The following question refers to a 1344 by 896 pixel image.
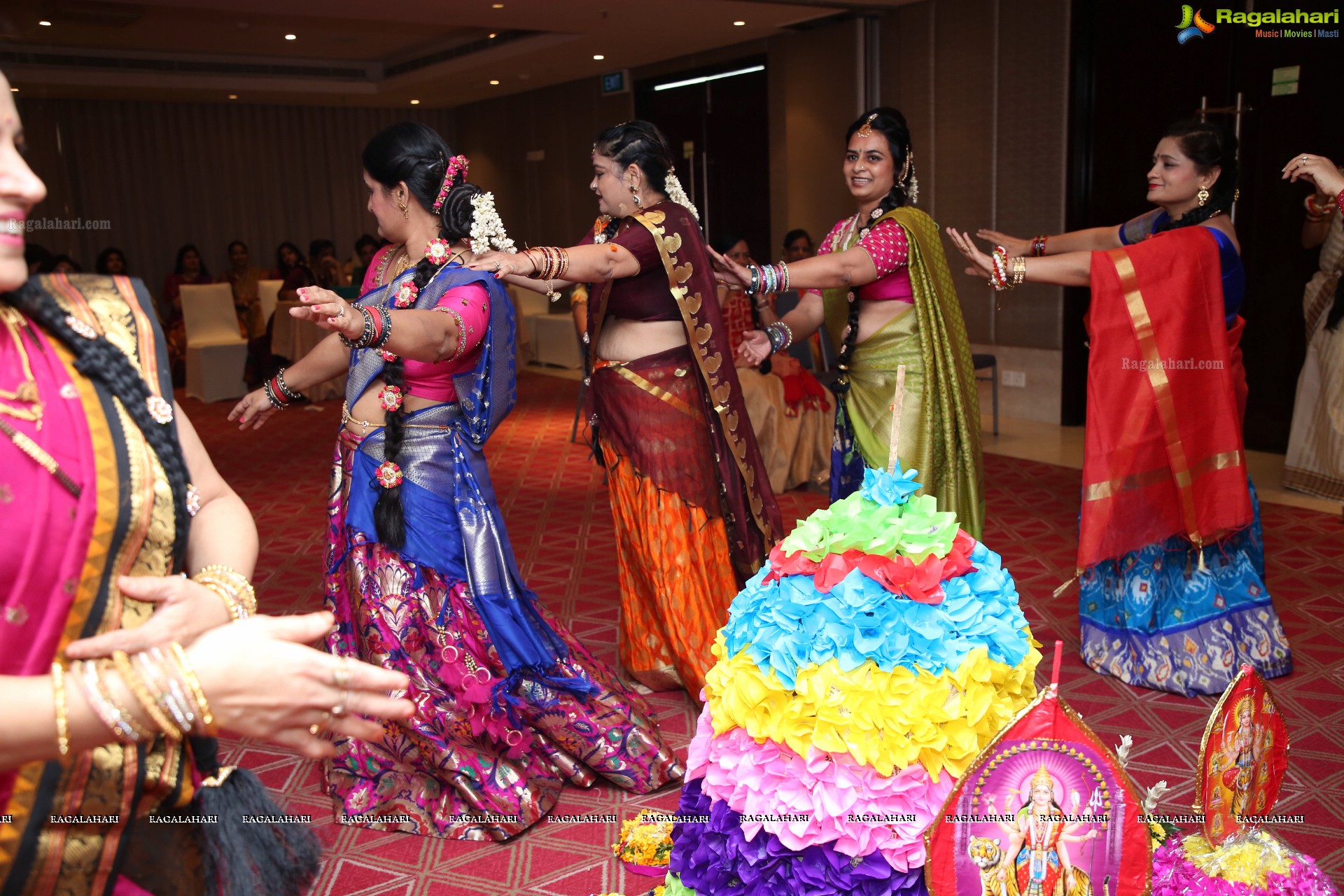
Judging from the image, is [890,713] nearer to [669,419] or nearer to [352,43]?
[669,419]

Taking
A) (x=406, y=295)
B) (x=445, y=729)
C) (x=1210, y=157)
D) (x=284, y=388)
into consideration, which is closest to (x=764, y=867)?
(x=445, y=729)

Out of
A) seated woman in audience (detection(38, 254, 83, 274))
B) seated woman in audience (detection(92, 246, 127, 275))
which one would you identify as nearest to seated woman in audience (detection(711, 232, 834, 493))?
seated woman in audience (detection(38, 254, 83, 274))

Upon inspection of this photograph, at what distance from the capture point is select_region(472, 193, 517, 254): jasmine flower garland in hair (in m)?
2.39

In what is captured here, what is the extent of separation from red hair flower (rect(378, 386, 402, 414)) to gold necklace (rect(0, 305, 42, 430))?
1367 millimetres

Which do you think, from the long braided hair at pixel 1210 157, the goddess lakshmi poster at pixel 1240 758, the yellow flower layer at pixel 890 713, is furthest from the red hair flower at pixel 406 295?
the long braided hair at pixel 1210 157

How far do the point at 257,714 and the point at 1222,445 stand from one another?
2670mm

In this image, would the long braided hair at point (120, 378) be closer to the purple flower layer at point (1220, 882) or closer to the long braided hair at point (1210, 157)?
the purple flower layer at point (1220, 882)

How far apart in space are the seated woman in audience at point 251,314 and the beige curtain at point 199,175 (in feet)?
6.07

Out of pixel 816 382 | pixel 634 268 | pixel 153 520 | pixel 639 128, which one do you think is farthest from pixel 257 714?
pixel 816 382

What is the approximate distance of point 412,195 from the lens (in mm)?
2414

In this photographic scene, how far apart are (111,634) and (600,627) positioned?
110 inches

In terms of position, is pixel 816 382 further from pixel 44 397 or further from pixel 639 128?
pixel 44 397

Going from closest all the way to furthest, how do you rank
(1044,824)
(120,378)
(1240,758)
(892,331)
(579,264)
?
(120,378) → (1044,824) → (1240,758) → (579,264) → (892,331)

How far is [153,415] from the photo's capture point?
3.39ft
